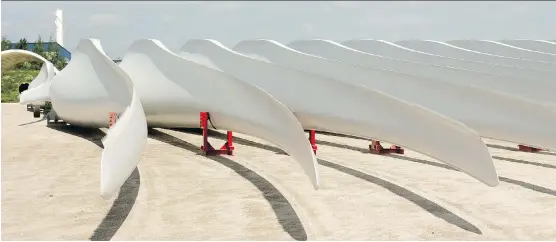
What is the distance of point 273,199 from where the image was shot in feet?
25.5

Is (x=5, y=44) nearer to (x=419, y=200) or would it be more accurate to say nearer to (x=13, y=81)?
(x=13, y=81)

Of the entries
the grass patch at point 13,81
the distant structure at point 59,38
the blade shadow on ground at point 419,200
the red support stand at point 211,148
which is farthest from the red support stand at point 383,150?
the distant structure at point 59,38

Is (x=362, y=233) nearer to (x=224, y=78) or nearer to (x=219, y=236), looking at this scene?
(x=219, y=236)

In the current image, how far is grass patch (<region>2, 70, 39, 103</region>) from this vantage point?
4108 cm

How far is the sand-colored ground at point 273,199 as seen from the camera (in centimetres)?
632

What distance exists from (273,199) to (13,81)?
42263 millimetres

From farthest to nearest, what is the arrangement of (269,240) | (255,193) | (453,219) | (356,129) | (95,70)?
(95,70), (356,129), (255,193), (453,219), (269,240)

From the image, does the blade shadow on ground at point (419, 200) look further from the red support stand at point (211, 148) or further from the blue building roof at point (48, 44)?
the blue building roof at point (48, 44)

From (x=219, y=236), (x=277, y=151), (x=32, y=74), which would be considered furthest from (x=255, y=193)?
(x=32, y=74)

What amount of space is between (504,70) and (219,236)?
9363 millimetres

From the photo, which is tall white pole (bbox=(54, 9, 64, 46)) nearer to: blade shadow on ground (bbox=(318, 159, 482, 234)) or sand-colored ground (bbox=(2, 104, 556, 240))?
sand-colored ground (bbox=(2, 104, 556, 240))

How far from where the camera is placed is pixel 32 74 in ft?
152

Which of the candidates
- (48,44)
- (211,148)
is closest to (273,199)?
(211,148)

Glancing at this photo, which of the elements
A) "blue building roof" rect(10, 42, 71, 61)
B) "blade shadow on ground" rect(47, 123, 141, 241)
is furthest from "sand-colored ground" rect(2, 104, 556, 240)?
"blue building roof" rect(10, 42, 71, 61)
